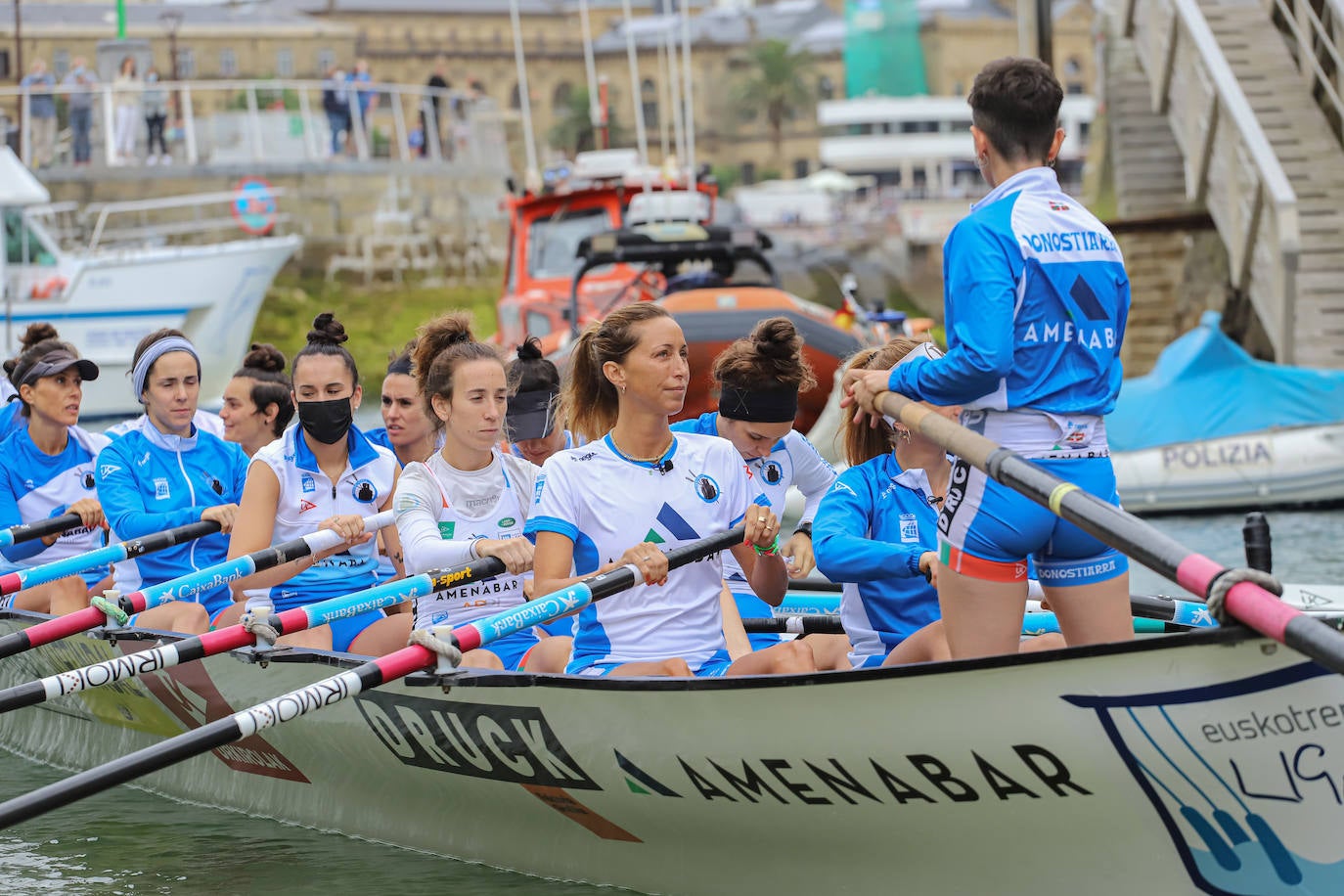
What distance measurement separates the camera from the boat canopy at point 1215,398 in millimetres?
14570

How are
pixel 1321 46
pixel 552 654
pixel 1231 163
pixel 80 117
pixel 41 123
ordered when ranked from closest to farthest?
pixel 552 654
pixel 1231 163
pixel 1321 46
pixel 41 123
pixel 80 117

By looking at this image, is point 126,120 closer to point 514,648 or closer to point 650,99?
point 514,648

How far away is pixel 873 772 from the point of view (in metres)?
4.61

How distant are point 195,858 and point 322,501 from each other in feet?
4.63

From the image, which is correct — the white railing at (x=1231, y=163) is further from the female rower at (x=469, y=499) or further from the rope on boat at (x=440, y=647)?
the rope on boat at (x=440, y=647)

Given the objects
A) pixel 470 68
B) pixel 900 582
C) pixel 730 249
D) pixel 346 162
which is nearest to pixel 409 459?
pixel 900 582

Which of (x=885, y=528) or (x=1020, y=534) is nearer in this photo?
(x=1020, y=534)

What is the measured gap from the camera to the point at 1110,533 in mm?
3896

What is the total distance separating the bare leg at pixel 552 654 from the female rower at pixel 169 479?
1.94 metres

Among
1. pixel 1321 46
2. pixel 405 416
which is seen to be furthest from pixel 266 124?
pixel 405 416

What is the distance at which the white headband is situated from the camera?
7242mm

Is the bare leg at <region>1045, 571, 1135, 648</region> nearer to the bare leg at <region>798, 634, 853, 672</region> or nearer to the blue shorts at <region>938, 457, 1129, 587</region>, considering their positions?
the blue shorts at <region>938, 457, 1129, 587</region>

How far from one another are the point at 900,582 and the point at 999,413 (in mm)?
1282

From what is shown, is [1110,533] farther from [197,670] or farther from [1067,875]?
[197,670]
